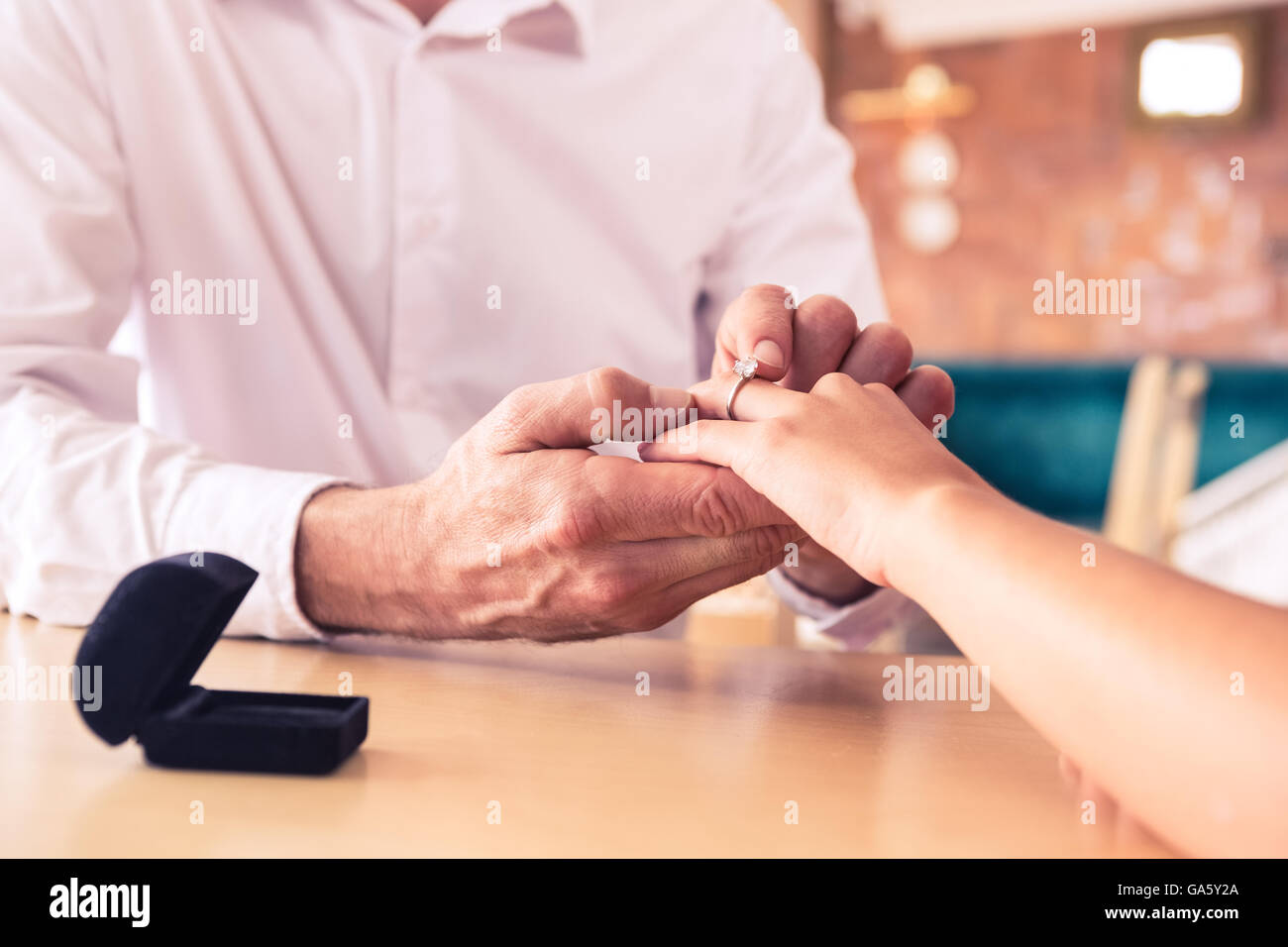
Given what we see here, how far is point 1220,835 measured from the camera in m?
0.45

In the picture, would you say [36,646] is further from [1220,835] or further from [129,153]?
[1220,835]

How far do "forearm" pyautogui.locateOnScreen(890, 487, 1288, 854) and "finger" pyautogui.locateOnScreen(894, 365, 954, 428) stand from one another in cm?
26

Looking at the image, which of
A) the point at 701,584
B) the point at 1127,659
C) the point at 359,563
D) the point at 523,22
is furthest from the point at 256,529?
the point at 523,22

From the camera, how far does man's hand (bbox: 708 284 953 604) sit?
0.81 meters

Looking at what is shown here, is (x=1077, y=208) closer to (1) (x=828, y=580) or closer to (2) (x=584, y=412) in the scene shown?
(1) (x=828, y=580)

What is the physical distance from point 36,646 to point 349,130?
669 mm

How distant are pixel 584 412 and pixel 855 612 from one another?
0.41 m

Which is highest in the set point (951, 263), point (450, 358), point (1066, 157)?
point (1066, 157)

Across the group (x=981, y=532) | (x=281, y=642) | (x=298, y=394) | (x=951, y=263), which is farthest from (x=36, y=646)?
(x=951, y=263)

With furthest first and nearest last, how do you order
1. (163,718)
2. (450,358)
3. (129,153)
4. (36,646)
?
1. (450,358)
2. (129,153)
3. (36,646)
4. (163,718)

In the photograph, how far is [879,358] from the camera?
0.82m
